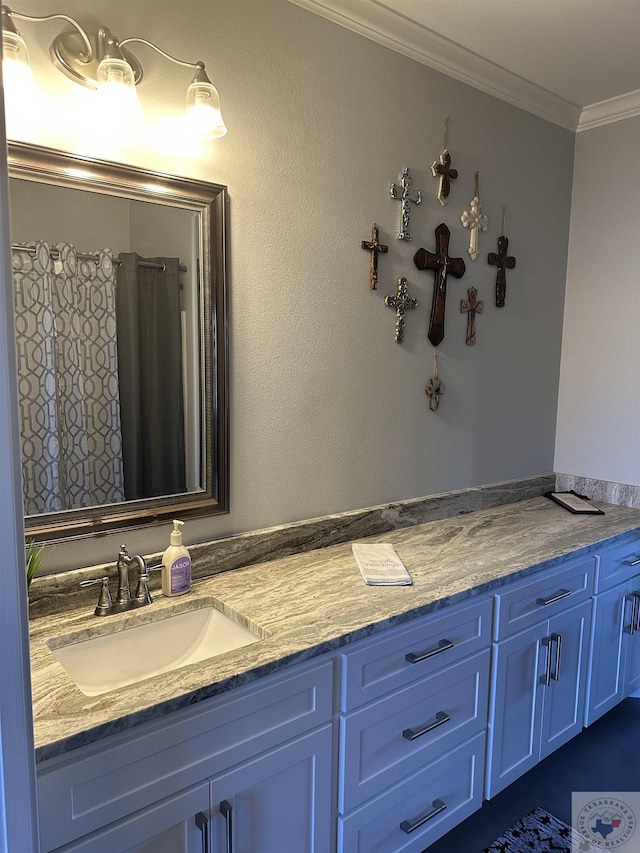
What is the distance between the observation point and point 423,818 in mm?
1634

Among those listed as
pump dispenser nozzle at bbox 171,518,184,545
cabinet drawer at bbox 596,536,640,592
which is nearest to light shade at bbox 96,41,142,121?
pump dispenser nozzle at bbox 171,518,184,545

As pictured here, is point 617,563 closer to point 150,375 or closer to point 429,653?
point 429,653

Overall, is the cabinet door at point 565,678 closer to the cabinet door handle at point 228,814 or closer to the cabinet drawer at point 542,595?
the cabinet drawer at point 542,595

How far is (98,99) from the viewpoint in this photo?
139 centimetres

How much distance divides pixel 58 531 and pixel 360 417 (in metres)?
1.03

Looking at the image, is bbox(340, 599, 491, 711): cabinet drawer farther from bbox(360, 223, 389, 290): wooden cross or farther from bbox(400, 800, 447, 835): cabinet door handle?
bbox(360, 223, 389, 290): wooden cross

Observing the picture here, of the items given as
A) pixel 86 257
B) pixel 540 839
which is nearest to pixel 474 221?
pixel 86 257

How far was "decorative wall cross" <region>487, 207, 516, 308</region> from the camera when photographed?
245 cm

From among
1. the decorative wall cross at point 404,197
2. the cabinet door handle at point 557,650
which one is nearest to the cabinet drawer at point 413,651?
the cabinet door handle at point 557,650

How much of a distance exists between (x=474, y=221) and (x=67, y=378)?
162 centimetres

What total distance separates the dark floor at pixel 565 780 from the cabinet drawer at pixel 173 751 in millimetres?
867

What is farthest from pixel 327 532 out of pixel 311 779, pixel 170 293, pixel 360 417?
→ pixel 170 293

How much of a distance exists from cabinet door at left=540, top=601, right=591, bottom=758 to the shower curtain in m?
1.35

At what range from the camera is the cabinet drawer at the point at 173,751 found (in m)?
1.02
